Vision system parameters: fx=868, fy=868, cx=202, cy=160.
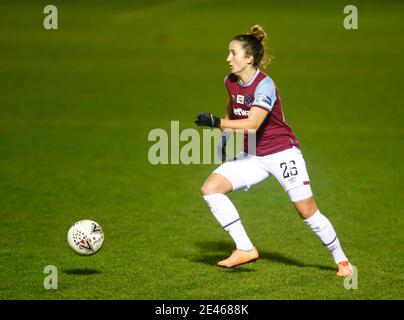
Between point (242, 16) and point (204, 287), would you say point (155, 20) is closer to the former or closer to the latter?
point (242, 16)

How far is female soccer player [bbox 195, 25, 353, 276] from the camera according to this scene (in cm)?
940

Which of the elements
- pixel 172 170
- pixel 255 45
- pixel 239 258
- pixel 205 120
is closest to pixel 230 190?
pixel 239 258

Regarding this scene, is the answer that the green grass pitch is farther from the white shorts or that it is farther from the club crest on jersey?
the white shorts

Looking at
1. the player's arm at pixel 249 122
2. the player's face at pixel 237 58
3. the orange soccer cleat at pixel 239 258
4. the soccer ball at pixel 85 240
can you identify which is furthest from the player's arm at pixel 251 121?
the soccer ball at pixel 85 240

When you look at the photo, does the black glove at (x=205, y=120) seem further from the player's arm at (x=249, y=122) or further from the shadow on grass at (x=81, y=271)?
the shadow on grass at (x=81, y=271)

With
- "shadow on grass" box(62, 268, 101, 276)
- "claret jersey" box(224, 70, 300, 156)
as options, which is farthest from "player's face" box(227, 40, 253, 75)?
"shadow on grass" box(62, 268, 101, 276)

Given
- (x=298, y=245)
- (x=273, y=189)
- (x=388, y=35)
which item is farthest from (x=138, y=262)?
(x=388, y=35)

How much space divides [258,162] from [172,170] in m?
6.75

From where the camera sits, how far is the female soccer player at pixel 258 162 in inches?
370

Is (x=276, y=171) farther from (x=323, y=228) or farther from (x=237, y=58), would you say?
(x=237, y=58)

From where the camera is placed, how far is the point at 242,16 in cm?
4722

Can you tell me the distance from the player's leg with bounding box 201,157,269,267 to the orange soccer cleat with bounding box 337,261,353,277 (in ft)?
3.03

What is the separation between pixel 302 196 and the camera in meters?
9.40

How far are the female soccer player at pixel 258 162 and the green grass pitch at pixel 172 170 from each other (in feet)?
1.46
